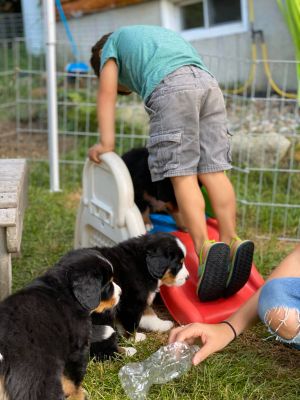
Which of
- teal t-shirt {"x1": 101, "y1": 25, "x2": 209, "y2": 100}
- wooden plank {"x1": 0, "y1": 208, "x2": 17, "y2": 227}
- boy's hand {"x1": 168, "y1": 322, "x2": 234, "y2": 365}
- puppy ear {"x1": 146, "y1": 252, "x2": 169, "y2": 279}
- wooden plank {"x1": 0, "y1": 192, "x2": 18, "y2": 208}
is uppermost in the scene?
teal t-shirt {"x1": 101, "y1": 25, "x2": 209, "y2": 100}

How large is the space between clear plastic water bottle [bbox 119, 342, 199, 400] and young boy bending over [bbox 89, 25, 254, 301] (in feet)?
1.75

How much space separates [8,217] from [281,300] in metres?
1.19

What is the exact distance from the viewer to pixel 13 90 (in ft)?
22.5

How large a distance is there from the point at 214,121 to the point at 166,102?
12.1 inches

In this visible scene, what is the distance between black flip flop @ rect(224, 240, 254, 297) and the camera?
10.2 ft

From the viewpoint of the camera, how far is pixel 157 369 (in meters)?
2.67

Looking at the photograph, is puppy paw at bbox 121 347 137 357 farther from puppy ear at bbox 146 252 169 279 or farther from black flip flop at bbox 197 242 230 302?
black flip flop at bbox 197 242 230 302

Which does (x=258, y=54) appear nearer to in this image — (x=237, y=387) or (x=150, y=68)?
(x=150, y=68)

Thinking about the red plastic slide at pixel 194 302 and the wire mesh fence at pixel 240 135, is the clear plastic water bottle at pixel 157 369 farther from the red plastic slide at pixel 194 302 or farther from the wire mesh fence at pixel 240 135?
the wire mesh fence at pixel 240 135

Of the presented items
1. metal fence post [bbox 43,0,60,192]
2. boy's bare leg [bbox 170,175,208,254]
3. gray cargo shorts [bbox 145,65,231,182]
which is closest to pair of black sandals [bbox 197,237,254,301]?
boy's bare leg [bbox 170,175,208,254]

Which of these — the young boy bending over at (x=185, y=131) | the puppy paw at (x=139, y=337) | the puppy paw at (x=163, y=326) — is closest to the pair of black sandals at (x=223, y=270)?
the young boy bending over at (x=185, y=131)

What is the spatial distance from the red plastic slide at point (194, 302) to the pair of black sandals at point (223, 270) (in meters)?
0.05

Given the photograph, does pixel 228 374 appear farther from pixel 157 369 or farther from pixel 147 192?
pixel 147 192

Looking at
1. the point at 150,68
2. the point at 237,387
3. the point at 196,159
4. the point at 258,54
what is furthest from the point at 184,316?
the point at 258,54
